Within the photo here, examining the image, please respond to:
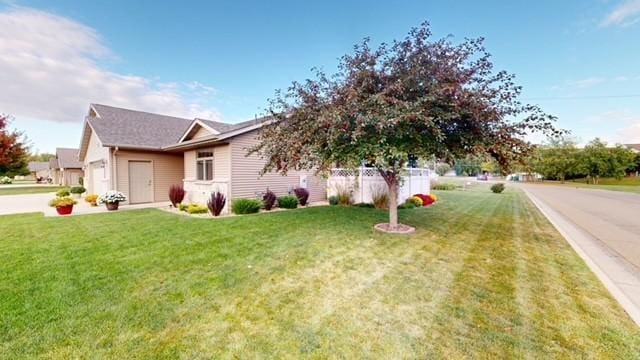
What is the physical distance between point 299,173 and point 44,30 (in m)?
11.5

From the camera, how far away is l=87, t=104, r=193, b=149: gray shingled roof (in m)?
13.8

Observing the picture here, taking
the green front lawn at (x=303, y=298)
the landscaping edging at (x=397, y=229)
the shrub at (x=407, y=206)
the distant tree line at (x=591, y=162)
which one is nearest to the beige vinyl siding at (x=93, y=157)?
the green front lawn at (x=303, y=298)

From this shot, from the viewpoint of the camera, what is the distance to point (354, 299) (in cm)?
361

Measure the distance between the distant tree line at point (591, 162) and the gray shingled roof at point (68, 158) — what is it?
189ft

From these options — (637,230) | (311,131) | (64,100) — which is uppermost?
(64,100)

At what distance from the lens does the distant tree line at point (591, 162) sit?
40094mm

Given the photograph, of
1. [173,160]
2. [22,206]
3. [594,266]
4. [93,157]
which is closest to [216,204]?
[173,160]

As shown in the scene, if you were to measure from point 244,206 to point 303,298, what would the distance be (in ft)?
24.0

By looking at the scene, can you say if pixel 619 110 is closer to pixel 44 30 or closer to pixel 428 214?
pixel 428 214

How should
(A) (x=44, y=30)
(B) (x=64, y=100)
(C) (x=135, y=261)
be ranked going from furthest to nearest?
(B) (x=64, y=100) → (A) (x=44, y=30) → (C) (x=135, y=261)

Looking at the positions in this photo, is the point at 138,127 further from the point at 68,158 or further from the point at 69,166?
the point at 68,158

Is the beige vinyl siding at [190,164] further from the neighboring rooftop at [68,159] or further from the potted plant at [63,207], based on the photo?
the neighboring rooftop at [68,159]

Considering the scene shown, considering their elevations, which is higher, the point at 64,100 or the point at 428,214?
the point at 64,100

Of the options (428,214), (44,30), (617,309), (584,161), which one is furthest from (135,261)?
(584,161)
